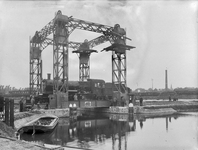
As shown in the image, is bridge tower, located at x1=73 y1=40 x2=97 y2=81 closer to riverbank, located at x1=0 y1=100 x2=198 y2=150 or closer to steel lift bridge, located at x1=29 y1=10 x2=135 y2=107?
steel lift bridge, located at x1=29 y1=10 x2=135 y2=107

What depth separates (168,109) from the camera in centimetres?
4144

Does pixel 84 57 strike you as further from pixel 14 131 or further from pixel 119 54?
pixel 14 131

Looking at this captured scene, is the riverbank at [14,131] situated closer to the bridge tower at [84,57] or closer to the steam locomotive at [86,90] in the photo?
the steam locomotive at [86,90]

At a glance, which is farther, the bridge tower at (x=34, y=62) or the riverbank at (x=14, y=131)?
the bridge tower at (x=34, y=62)

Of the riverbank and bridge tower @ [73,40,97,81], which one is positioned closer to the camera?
the riverbank

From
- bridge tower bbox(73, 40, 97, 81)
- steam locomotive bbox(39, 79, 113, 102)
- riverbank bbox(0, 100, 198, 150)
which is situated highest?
bridge tower bbox(73, 40, 97, 81)

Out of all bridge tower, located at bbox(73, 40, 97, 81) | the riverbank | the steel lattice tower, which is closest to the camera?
the riverbank

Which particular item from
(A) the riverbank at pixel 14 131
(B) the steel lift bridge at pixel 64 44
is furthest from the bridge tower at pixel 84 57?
(A) the riverbank at pixel 14 131

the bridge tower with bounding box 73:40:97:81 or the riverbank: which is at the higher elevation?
the bridge tower with bounding box 73:40:97:81

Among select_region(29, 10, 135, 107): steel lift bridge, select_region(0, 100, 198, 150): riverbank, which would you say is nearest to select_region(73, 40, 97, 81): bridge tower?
select_region(29, 10, 135, 107): steel lift bridge

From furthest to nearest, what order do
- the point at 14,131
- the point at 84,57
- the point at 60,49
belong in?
the point at 84,57 < the point at 60,49 < the point at 14,131

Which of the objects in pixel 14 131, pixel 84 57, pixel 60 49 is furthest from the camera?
pixel 84 57

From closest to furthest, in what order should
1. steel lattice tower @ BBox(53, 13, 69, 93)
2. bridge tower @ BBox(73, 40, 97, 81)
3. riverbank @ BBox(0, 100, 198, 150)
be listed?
riverbank @ BBox(0, 100, 198, 150) < steel lattice tower @ BBox(53, 13, 69, 93) < bridge tower @ BBox(73, 40, 97, 81)

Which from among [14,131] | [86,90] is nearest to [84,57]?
[86,90]
